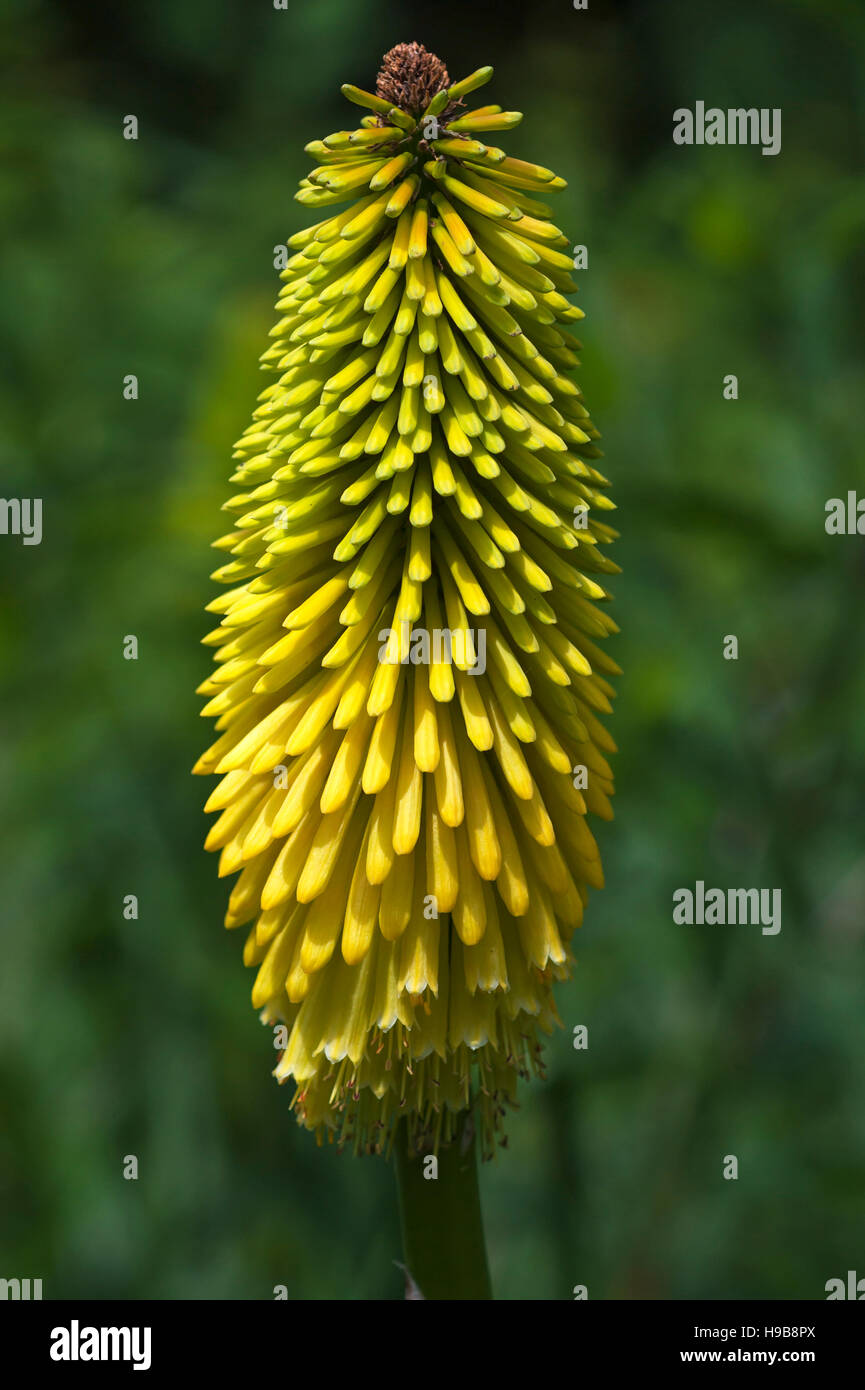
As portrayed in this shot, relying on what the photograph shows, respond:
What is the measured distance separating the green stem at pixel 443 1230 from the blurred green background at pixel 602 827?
2136mm

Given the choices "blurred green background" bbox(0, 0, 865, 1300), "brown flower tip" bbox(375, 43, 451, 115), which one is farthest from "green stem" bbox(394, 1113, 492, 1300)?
"blurred green background" bbox(0, 0, 865, 1300)

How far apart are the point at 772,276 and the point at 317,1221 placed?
4.14 m

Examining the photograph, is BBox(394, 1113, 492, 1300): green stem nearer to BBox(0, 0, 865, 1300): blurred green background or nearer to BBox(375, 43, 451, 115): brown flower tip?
BBox(375, 43, 451, 115): brown flower tip

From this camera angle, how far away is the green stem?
2588mm

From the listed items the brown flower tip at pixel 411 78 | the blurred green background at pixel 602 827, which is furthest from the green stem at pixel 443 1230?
the blurred green background at pixel 602 827

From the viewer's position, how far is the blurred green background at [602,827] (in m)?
5.09

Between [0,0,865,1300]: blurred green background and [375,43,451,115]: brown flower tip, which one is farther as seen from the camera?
[0,0,865,1300]: blurred green background

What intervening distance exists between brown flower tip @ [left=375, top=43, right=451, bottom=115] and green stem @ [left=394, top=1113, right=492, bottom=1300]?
6.51 feet

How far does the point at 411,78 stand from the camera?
2561mm

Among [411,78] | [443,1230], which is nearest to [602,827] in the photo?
[443,1230]

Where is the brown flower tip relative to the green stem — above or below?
above

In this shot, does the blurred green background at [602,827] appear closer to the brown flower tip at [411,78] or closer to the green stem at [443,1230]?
the green stem at [443,1230]

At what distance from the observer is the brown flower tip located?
2.56 m

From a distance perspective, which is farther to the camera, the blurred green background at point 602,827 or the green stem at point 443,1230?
the blurred green background at point 602,827
